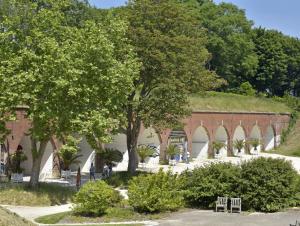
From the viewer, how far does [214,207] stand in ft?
74.8

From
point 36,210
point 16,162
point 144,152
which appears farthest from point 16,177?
point 144,152

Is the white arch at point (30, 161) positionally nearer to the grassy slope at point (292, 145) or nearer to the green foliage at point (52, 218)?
the green foliage at point (52, 218)

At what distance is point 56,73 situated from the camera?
22703 millimetres

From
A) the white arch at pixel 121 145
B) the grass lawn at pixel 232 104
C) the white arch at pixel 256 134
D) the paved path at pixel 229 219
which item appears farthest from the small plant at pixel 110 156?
the white arch at pixel 256 134

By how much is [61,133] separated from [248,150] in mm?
30982

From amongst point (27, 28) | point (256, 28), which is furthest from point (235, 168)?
point (256, 28)

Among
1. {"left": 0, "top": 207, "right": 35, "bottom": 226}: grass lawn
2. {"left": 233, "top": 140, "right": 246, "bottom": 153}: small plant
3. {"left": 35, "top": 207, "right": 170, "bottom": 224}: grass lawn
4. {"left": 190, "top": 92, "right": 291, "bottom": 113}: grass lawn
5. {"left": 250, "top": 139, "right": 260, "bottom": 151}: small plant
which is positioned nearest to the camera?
{"left": 0, "top": 207, "right": 35, "bottom": 226}: grass lawn

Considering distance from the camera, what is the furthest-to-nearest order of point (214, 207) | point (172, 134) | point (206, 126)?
point (206, 126), point (172, 134), point (214, 207)

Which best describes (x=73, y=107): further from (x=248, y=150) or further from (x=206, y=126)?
(x=248, y=150)

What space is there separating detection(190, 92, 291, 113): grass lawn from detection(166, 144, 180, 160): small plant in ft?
16.5

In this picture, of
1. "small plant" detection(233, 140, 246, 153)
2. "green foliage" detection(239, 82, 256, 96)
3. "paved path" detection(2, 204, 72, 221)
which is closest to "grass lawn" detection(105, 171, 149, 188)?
"paved path" detection(2, 204, 72, 221)

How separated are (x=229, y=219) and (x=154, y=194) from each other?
2846mm

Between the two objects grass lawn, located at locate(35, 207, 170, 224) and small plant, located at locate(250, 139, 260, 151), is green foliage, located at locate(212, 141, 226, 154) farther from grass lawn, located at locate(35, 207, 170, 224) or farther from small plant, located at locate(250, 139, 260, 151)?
grass lawn, located at locate(35, 207, 170, 224)

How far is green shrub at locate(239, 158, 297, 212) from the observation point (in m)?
22.4
